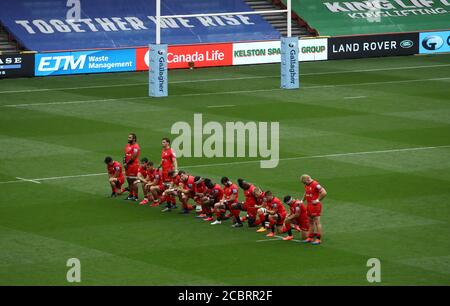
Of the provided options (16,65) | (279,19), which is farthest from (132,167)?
(279,19)

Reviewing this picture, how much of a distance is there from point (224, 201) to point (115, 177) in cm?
457

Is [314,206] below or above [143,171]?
below

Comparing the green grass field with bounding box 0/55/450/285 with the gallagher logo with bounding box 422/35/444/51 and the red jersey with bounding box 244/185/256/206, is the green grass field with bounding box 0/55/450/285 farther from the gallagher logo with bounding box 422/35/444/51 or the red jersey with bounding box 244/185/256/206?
the gallagher logo with bounding box 422/35/444/51

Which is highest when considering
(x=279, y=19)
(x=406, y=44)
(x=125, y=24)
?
(x=279, y=19)

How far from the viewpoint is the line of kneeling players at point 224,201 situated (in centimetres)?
2848

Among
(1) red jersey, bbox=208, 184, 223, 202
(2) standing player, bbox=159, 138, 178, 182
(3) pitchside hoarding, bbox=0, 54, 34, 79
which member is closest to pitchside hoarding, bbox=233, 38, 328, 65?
(3) pitchside hoarding, bbox=0, 54, 34, 79

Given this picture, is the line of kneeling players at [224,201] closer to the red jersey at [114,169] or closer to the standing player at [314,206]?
the standing player at [314,206]

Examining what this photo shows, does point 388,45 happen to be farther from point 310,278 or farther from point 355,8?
point 310,278

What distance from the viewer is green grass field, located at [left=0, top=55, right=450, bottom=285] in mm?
25844

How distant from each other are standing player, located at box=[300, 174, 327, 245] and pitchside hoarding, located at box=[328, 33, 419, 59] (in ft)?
116

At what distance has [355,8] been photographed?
70188 mm

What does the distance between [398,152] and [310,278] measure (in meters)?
15.0

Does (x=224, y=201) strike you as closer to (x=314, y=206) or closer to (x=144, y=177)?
(x=314, y=206)

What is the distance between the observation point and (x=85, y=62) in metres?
57.2
